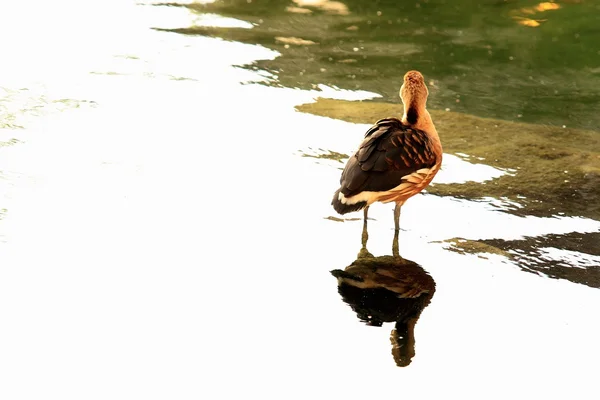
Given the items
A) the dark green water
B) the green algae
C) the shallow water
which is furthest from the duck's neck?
the dark green water

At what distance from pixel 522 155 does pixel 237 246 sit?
2.95m

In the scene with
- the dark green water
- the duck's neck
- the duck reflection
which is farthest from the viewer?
the dark green water

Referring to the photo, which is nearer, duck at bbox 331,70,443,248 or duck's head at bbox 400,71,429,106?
duck at bbox 331,70,443,248

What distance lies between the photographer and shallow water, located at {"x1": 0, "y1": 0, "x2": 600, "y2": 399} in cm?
437

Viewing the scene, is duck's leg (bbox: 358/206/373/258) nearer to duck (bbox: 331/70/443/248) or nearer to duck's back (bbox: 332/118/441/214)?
duck (bbox: 331/70/443/248)

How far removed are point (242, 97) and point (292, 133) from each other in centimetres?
110

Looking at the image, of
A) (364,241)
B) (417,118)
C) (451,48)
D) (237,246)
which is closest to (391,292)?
(364,241)

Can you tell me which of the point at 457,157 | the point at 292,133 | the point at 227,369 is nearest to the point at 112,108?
the point at 292,133

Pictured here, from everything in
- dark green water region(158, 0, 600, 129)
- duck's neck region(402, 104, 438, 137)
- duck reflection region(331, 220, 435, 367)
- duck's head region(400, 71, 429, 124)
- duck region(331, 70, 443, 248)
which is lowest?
duck reflection region(331, 220, 435, 367)

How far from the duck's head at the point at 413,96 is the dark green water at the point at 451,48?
2701 mm

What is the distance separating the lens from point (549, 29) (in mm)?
11234

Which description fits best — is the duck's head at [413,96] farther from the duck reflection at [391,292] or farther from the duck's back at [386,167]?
the duck reflection at [391,292]

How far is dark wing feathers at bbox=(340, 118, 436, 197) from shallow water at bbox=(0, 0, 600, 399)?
0.47 metres

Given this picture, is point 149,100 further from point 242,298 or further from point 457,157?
point 242,298
